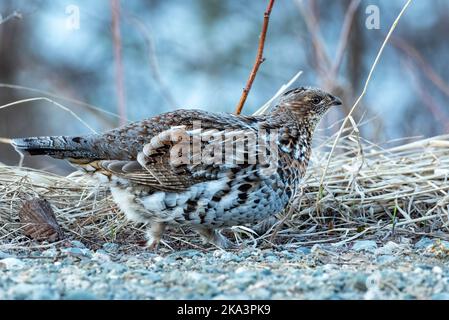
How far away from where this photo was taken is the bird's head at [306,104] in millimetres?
5164

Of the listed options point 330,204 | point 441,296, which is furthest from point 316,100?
point 441,296

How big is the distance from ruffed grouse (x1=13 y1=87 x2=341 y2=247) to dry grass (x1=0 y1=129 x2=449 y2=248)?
30cm

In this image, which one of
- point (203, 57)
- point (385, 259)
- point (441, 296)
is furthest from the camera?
point (203, 57)

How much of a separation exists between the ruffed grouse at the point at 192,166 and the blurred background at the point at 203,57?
16.9 ft

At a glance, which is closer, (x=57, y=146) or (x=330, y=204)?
(x=57, y=146)

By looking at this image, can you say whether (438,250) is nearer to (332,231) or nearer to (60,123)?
(332,231)

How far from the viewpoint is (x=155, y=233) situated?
185 inches

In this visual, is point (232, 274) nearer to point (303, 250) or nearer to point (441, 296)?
point (441, 296)

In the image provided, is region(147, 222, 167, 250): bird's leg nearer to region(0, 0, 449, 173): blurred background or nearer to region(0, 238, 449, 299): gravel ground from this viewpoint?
region(0, 238, 449, 299): gravel ground

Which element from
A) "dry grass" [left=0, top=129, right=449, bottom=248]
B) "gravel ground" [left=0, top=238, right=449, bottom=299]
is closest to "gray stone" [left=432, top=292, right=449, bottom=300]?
"gravel ground" [left=0, top=238, right=449, bottom=299]

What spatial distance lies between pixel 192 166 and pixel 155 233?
49cm

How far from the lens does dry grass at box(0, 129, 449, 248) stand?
496 cm

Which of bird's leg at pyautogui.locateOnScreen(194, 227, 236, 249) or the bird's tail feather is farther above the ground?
the bird's tail feather
